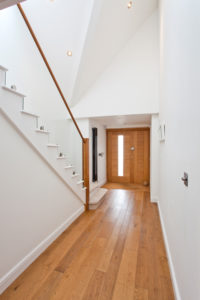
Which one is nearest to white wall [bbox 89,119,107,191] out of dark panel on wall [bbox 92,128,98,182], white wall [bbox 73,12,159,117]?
dark panel on wall [bbox 92,128,98,182]

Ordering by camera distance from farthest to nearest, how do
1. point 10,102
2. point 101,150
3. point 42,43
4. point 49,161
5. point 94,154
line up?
point 101,150
point 94,154
point 42,43
point 49,161
point 10,102

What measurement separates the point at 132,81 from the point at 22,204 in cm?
342

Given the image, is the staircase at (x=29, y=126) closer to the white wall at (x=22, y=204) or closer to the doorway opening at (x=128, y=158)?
the white wall at (x=22, y=204)

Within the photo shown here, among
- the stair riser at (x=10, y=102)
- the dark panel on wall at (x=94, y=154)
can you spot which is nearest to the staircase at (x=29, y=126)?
the stair riser at (x=10, y=102)

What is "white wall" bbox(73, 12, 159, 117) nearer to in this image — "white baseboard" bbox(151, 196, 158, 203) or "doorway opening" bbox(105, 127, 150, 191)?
"doorway opening" bbox(105, 127, 150, 191)

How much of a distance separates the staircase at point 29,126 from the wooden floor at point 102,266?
3.08ft

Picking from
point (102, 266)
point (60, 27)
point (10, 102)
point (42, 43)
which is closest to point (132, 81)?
point (60, 27)

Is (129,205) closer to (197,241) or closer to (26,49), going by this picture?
(197,241)

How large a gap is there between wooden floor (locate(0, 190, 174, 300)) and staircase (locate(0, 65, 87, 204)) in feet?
3.08

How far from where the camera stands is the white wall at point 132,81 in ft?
11.3

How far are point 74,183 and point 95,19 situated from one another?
311cm

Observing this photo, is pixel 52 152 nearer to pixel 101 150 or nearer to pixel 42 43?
pixel 42 43

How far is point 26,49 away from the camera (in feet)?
7.52

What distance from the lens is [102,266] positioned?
5.61ft
